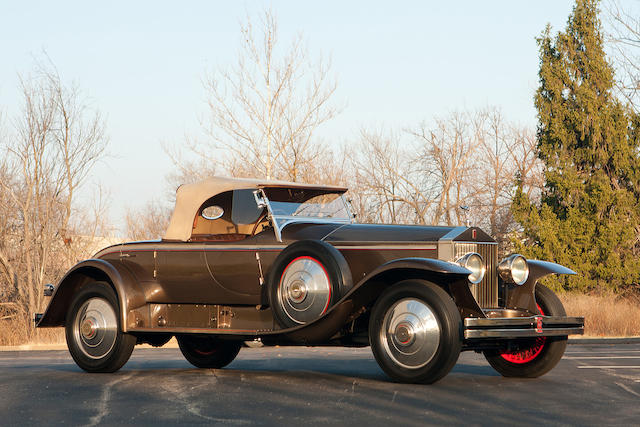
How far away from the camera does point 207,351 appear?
416 inches

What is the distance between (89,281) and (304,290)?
3.31 metres

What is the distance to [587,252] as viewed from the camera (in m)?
24.8

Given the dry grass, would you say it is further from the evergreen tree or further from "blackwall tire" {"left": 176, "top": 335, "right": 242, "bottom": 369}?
"blackwall tire" {"left": 176, "top": 335, "right": 242, "bottom": 369}

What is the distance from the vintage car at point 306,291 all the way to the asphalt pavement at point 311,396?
1.21 ft

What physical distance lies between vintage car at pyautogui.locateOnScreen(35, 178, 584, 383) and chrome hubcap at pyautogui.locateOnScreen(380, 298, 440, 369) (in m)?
0.01

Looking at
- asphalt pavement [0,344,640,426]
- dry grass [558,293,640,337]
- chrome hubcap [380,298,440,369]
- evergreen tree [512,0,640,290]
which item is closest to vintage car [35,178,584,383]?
chrome hubcap [380,298,440,369]

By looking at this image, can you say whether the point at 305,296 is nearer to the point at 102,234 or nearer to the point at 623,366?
the point at 623,366

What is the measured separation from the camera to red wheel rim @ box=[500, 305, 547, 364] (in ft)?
29.2

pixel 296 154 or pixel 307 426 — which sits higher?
pixel 296 154

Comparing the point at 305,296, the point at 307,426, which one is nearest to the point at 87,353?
the point at 305,296

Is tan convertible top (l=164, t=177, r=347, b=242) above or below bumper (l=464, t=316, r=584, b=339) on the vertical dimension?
above

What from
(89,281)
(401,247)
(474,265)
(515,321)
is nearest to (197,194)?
(89,281)

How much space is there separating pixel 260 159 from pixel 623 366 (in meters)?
11.6

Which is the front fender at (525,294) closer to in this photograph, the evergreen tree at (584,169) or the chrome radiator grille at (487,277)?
the chrome radiator grille at (487,277)
